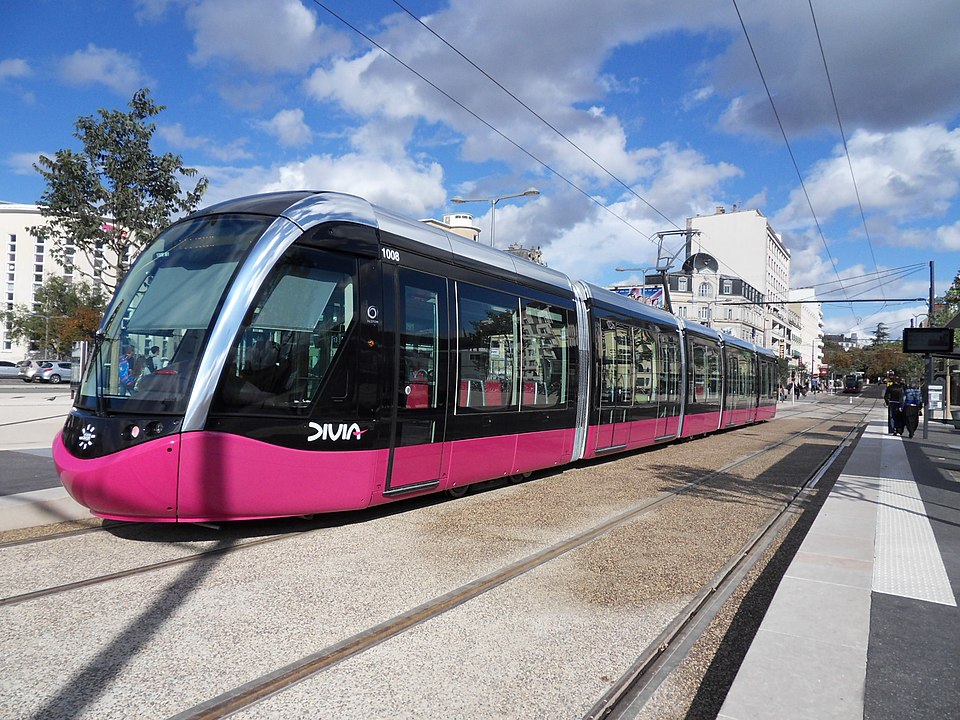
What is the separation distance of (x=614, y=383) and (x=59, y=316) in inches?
2673

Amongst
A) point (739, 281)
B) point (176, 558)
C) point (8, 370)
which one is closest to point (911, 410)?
point (176, 558)

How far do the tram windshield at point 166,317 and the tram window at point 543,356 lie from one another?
406 centimetres

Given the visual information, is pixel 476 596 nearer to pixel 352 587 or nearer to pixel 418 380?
pixel 352 587

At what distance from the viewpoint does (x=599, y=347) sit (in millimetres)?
11203

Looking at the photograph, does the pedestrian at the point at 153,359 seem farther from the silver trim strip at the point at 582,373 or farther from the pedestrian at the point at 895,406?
the pedestrian at the point at 895,406

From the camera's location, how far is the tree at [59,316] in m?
55.0

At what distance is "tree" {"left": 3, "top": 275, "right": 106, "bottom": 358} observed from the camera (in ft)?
181

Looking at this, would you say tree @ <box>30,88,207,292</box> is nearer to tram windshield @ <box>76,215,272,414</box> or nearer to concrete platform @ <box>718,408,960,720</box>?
tram windshield @ <box>76,215,272,414</box>

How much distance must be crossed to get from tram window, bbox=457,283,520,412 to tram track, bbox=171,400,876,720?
77.0 inches

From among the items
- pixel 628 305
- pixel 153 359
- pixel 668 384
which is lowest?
pixel 668 384

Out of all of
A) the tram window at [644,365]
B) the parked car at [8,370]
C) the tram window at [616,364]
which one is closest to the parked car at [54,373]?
the parked car at [8,370]

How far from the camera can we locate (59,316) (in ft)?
213

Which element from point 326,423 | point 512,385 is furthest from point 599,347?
point 326,423

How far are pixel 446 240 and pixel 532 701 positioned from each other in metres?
5.38
